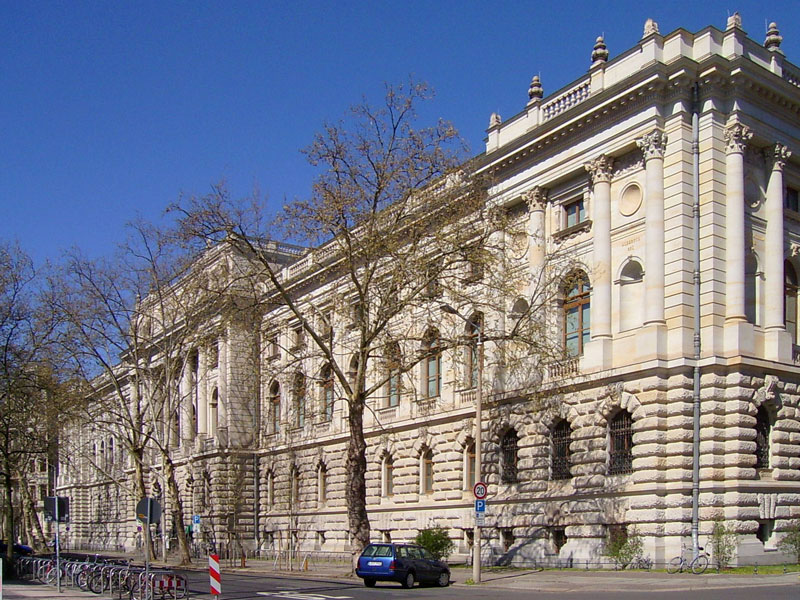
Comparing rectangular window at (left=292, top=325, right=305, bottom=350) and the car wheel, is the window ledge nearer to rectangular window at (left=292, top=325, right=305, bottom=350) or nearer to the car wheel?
the car wheel

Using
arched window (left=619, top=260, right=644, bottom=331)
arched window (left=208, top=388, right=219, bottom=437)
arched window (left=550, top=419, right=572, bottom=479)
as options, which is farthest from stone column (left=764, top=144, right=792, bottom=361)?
arched window (left=208, top=388, right=219, bottom=437)

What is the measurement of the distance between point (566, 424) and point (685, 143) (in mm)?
11081

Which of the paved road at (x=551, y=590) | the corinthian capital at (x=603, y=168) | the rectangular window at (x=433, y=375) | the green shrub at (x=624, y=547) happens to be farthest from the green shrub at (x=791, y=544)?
the rectangular window at (x=433, y=375)

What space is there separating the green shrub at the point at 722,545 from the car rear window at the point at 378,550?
32.7 feet

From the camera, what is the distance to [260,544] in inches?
2445

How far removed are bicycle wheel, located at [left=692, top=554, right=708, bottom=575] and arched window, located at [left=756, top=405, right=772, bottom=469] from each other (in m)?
4.05

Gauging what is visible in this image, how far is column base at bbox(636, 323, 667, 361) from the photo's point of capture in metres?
32.2

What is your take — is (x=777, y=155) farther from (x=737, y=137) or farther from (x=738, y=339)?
(x=738, y=339)

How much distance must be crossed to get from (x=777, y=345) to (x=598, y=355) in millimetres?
5949

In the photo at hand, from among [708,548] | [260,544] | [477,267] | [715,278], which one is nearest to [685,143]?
[715,278]

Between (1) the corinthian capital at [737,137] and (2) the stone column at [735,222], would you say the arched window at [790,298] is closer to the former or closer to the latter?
(2) the stone column at [735,222]

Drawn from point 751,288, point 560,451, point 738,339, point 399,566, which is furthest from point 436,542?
point 751,288

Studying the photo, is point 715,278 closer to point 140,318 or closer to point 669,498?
point 669,498

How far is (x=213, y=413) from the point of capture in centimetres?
6838
